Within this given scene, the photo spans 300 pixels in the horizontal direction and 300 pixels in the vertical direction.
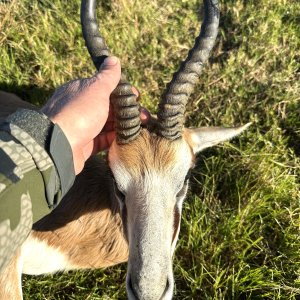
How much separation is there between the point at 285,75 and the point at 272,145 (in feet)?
3.50

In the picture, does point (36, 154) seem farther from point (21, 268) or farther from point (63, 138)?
point (21, 268)

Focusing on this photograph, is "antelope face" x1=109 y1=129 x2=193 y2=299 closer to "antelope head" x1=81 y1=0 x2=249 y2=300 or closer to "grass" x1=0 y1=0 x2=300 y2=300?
"antelope head" x1=81 y1=0 x2=249 y2=300

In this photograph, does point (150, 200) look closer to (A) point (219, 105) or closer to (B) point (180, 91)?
(B) point (180, 91)

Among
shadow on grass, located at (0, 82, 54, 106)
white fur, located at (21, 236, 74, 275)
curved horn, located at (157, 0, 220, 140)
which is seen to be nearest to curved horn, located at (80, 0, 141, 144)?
curved horn, located at (157, 0, 220, 140)

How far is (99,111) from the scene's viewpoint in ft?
13.3

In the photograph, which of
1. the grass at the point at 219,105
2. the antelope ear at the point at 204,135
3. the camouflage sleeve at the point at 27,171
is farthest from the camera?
the grass at the point at 219,105

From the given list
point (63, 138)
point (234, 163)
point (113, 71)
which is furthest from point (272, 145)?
point (63, 138)

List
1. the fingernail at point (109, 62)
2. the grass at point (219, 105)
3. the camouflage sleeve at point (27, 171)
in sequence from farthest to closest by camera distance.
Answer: the grass at point (219, 105) < the fingernail at point (109, 62) < the camouflage sleeve at point (27, 171)

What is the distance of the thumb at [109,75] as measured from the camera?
4036 millimetres

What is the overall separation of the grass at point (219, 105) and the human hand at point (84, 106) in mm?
1970

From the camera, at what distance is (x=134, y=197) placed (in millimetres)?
4195

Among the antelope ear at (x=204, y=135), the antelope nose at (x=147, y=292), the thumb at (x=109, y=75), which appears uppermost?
the thumb at (x=109, y=75)

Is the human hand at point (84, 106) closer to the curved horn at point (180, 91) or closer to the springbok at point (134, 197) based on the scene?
the springbok at point (134, 197)

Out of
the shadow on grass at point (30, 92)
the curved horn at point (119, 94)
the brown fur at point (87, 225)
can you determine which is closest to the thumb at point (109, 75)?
the curved horn at point (119, 94)
